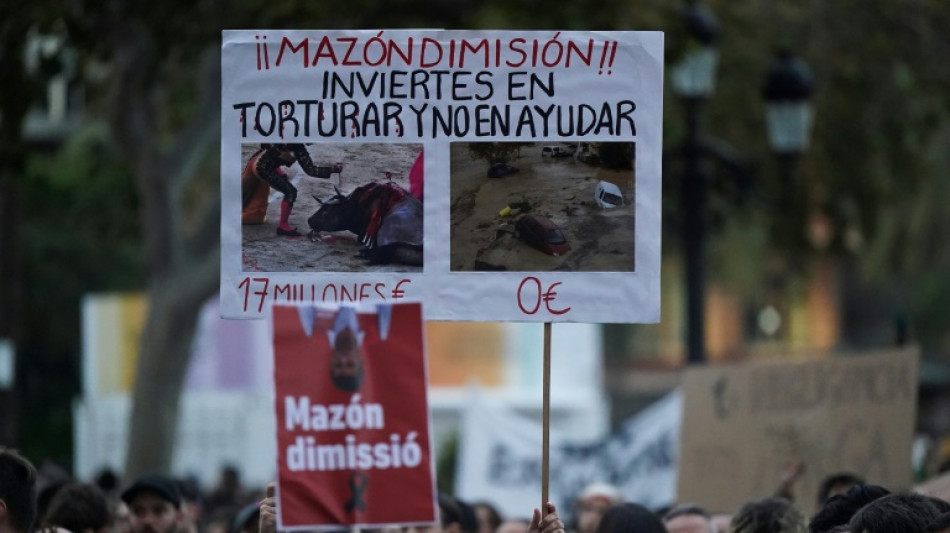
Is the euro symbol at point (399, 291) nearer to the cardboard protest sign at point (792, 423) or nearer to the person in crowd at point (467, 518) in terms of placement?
the person in crowd at point (467, 518)

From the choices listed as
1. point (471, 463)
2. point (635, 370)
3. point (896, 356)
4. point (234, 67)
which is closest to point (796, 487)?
point (896, 356)

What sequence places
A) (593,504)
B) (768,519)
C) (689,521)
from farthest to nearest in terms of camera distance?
1. (593,504)
2. (689,521)
3. (768,519)

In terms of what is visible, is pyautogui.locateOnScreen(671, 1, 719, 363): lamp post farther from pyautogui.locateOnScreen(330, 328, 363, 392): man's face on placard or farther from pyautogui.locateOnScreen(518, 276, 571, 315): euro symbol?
pyautogui.locateOnScreen(330, 328, 363, 392): man's face on placard

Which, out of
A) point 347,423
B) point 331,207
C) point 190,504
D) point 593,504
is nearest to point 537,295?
point 331,207

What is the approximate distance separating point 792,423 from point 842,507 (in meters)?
4.92

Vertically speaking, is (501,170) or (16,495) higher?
(501,170)

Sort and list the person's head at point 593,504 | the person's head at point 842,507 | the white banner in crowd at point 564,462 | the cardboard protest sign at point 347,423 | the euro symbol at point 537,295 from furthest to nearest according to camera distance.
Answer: the white banner in crowd at point 564,462 < the person's head at point 593,504 < the person's head at point 842,507 < the euro symbol at point 537,295 < the cardboard protest sign at point 347,423

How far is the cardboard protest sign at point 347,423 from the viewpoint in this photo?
19.4ft

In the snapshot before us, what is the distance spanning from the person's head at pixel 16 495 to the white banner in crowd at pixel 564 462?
7.77m

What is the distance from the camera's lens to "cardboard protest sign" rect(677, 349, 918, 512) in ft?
36.9

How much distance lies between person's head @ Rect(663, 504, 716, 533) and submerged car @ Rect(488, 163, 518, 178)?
2.19 meters

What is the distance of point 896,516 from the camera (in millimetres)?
5621

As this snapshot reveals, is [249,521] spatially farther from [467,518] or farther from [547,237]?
[547,237]

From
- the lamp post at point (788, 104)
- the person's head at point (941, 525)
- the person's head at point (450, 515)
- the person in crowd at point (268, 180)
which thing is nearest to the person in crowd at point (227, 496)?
the lamp post at point (788, 104)
